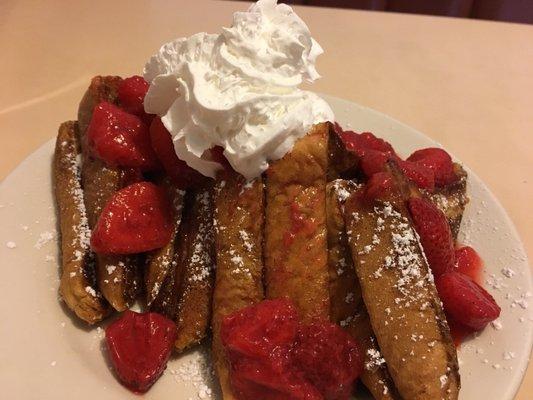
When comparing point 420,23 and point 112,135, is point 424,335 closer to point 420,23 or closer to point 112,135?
point 112,135

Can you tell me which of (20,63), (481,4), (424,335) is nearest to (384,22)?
(481,4)


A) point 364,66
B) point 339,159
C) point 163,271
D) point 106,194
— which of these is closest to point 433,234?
point 339,159

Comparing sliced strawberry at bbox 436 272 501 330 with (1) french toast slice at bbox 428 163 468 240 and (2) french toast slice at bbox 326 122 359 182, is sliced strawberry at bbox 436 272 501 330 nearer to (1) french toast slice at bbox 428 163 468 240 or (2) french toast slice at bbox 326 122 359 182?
(1) french toast slice at bbox 428 163 468 240

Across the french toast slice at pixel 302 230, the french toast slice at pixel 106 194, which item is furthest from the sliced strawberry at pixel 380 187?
the french toast slice at pixel 106 194

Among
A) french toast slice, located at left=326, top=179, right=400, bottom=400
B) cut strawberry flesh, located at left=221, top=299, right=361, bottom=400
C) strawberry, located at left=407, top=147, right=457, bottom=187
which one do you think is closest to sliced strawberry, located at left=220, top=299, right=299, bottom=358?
cut strawberry flesh, located at left=221, top=299, right=361, bottom=400

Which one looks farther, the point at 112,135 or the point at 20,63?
the point at 20,63

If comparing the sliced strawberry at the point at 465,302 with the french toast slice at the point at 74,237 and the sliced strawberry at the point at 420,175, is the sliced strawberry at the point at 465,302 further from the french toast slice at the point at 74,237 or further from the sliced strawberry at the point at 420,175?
the french toast slice at the point at 74,237
